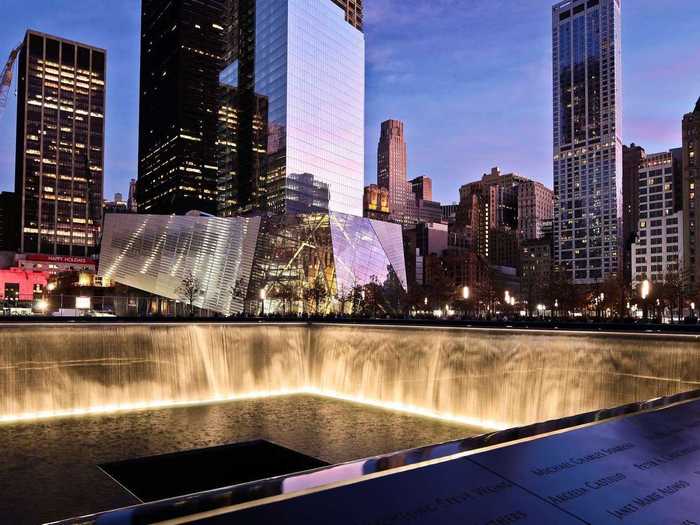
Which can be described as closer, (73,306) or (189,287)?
(73,306)

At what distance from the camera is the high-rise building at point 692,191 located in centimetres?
12850

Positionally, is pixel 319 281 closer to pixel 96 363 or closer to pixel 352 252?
pixel 352 252

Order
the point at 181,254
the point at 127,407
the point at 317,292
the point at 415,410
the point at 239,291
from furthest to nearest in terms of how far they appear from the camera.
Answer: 1. the point at 317,292
2. the point at 181,254
3. the point at 239,291
4. the point at 127,407
5. the point at 415,410

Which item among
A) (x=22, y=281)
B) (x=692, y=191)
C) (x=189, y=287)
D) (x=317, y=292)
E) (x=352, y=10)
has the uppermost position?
(x=352, y=10)

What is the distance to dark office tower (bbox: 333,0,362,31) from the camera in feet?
489

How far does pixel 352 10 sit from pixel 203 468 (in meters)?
156

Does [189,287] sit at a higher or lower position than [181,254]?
lower

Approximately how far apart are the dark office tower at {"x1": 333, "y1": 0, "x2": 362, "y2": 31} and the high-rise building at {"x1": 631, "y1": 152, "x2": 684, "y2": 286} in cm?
8671

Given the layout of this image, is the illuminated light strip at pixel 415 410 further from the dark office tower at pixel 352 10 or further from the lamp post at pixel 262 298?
the dark office tower at pixel 352 10

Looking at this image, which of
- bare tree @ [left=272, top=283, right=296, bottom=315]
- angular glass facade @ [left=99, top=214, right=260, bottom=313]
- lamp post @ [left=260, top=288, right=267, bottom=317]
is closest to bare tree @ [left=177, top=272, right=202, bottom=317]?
angular glass facade @ [left=99, top=214, right=260, bottom=313]

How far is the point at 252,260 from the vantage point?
69.0 metres

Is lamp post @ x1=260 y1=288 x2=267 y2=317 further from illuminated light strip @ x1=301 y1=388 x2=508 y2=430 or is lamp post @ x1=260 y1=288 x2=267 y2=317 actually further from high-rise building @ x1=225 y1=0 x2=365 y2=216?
high-rise building @ x1=225 y1=0 x2=365 y2=216

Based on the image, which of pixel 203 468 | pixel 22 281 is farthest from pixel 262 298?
pixel 22 281

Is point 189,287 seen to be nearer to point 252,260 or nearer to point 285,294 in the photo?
point 252,260
